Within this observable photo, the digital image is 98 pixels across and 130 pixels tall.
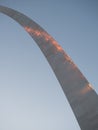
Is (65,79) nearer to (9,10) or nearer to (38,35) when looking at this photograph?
(38,35)

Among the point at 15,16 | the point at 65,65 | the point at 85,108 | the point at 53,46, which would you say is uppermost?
the point at 15,16

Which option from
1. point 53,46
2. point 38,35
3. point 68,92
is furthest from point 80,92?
point 38,35

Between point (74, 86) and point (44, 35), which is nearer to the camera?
point (74, 86)

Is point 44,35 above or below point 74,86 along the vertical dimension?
above

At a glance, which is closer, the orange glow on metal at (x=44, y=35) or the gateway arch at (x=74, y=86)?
the gateway arch at (x=74, y=86)

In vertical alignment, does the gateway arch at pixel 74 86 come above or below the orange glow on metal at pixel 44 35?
below

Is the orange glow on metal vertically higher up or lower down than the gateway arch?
higher up

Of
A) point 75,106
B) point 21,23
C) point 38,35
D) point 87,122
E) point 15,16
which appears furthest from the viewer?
point 15,16

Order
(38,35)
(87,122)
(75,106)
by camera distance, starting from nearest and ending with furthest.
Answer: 1. (87,122)
2. (75,106)
3. (38,35)
